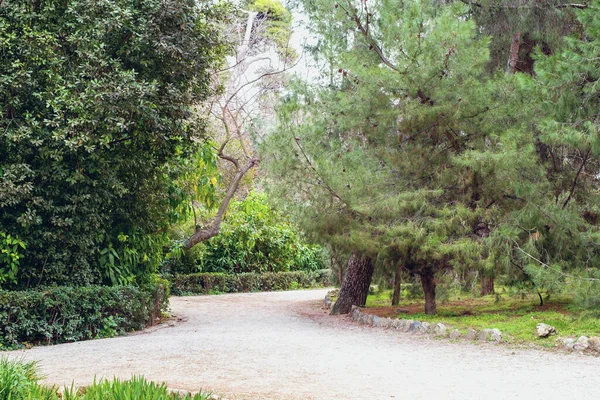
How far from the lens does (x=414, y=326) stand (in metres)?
9.04

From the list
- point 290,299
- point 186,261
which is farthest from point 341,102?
point 186,261

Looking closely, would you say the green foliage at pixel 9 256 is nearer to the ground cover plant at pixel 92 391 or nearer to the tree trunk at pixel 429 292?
the ground cover plant at pixel 92 391

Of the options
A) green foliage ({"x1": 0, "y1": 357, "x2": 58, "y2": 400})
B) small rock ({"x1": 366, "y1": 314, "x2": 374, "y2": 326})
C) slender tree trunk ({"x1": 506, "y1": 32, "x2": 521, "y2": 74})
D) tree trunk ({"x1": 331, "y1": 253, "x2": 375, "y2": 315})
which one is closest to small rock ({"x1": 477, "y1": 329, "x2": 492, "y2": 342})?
small rock ({"x1": 366, "y1": 314, "x2": 374, "y2": 326})

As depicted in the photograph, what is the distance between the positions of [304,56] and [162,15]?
4185 mm

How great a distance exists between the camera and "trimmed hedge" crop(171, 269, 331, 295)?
18.3m

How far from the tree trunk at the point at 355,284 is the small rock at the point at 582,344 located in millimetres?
5280

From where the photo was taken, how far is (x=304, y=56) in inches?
489

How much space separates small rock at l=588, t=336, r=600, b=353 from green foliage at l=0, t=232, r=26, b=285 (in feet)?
22.9

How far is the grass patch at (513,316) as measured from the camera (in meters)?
7.82

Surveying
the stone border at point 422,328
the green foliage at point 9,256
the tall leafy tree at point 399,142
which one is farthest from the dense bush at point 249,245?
the green foliage at point 9,256

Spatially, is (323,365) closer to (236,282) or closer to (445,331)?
(445,331)

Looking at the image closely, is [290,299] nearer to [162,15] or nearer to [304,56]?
[304,56]

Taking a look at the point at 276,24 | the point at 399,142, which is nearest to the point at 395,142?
the point at 399,142

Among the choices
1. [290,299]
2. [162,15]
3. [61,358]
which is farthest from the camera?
[290,299]
